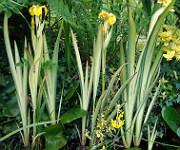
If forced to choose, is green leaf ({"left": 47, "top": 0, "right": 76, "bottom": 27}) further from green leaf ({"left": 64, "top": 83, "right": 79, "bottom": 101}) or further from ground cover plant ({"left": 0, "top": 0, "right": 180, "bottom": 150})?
green leaf ({"left": 64, "top": 83, "right": 79, "bottom": 101})

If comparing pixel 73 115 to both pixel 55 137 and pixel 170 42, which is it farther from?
pixel 170 42

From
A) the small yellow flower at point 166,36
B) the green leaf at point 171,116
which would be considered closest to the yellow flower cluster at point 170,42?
the small yellow flower at point 166,36

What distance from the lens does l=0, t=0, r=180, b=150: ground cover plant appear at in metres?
1.86

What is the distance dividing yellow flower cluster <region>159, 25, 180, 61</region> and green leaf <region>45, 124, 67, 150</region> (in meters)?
0.68

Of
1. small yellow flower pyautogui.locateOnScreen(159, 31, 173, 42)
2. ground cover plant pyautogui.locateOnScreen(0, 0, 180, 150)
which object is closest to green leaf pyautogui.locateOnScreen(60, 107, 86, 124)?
ground cover plant pyautogui.locateOnScreen(0, 0, 180, 150)

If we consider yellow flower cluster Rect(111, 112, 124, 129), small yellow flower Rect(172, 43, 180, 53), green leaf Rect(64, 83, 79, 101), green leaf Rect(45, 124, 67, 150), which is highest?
small yellow flower Rect(172, 43, 180, 53)

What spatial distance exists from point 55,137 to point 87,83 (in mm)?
322

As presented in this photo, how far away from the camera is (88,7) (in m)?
2.11

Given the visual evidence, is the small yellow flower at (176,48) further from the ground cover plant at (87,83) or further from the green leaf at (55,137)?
the green leaf at (55,137)

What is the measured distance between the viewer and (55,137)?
6.19ft

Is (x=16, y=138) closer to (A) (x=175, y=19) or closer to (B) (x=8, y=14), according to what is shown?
(B) (x=8, y=14)

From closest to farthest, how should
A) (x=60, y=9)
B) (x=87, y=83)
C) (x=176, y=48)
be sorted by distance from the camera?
1. (x=60, y=9)
2. (x=87, y=83)
3. (x=176, y=48)

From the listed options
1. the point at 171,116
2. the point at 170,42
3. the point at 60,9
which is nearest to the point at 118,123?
the point at 171,116

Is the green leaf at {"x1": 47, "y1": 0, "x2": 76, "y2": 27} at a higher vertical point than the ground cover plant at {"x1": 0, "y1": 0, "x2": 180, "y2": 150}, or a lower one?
higher
